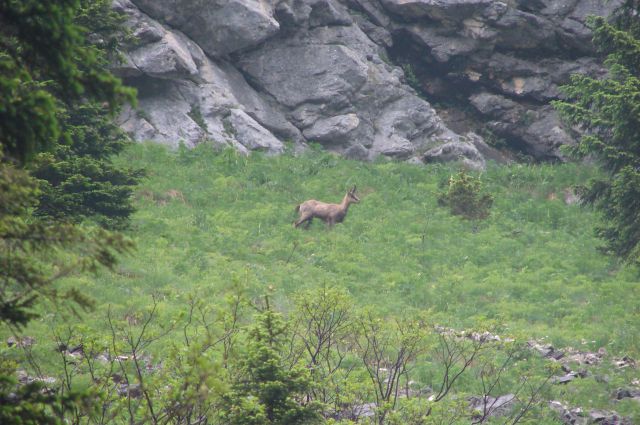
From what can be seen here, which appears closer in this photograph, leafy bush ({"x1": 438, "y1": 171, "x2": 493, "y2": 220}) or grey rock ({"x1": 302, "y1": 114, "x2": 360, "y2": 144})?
leafy bush ({"x1": 438, "y1": 171, "x2": 493, "y2": 220})

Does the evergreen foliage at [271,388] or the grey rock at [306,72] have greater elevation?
the evergreen foliage at [271,388]

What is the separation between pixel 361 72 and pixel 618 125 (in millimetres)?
14052

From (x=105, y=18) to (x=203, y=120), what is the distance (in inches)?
399

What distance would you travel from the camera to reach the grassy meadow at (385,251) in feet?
51.1

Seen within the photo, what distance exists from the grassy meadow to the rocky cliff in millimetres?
1943

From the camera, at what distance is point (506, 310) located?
56.8ft

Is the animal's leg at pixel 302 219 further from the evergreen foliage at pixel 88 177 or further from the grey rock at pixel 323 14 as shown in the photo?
the grey rock at pixel 323 14

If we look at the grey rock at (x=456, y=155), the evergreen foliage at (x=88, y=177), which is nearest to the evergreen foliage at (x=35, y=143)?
the evergreen foliage at (x=88, y=177)

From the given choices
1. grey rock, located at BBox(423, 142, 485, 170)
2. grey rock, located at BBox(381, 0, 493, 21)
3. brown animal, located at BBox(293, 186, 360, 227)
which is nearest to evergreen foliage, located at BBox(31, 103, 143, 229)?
brown animal, located at BBox(293, 186, 360, 227)

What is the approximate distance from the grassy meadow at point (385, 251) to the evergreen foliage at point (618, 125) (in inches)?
55.7

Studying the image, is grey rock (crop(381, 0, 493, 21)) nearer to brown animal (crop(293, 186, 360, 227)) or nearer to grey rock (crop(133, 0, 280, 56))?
grey rock (crop(133, 0, 280, 56))

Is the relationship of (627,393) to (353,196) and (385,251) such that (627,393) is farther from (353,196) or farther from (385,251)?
(353,196)

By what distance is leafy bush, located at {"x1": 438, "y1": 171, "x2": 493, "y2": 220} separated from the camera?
23969mm

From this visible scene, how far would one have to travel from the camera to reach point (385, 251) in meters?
20.6
